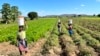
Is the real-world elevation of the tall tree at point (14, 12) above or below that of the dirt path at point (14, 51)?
below

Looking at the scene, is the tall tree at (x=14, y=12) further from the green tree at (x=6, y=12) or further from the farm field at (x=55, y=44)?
the farm field at (x=55, y=44)

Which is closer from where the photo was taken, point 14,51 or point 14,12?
point 14,51

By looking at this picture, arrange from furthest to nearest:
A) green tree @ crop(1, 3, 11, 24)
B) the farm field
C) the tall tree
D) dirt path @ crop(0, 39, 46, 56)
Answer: the tall tree
green tree @ crop(1, 3, 11, 24)
dirt path @ crop(0, 39, 46, 56)
the farm field

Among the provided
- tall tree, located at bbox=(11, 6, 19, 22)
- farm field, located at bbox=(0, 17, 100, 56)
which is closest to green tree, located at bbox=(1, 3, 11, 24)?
tall tree, located at bbox=(11, 6, 19, 22)

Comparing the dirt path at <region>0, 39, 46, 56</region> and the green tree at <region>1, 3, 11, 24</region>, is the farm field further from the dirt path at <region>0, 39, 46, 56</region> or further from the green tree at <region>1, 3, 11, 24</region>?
the green tree at <region>1, 3, 11, 24</region>

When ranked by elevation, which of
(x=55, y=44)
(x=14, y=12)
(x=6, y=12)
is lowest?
(x=14, y=12)

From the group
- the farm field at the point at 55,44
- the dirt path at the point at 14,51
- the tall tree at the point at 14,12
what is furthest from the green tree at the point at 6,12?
the dirt path at the point at 14,51

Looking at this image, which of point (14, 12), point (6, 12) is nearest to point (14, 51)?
point (6, 12)

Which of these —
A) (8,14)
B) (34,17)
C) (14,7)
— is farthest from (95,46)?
(34,17)

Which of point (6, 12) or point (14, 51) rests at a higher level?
point (14, 51)

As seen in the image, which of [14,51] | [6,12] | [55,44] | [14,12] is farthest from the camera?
[14,12]

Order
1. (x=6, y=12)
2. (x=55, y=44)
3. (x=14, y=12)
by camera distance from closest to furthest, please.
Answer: (x=55, y=44) < (x=6, y=12) < (x=14, y=12)

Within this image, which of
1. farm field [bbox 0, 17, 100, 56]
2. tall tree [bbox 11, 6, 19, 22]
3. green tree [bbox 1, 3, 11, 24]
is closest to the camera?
farm field [bbox 0, 17, 100, 56]

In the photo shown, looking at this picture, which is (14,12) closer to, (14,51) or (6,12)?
(6,12)
